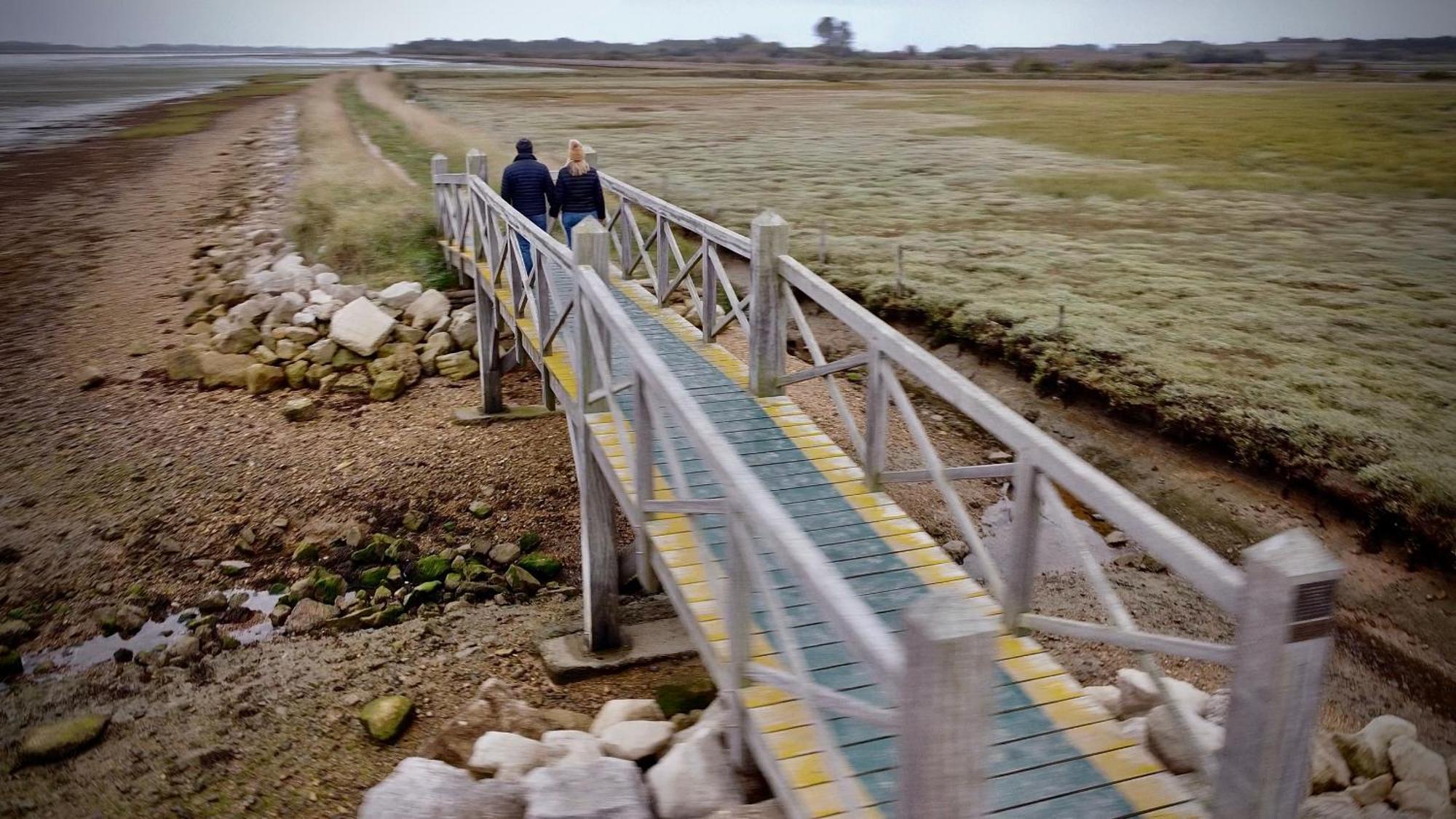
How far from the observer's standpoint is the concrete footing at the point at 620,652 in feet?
26.7

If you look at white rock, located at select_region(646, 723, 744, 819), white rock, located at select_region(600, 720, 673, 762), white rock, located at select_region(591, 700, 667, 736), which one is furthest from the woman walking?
white rock, located at select_region(646, 723, 744, 819)

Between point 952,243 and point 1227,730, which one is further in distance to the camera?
point 952,243

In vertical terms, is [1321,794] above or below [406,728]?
above

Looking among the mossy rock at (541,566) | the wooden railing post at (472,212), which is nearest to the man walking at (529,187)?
the wooden railing post at (472,212)

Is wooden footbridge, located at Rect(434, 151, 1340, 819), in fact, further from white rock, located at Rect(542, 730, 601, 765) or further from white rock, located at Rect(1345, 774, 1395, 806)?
white rock, located at Rect(1345, 774, 1395, 806)

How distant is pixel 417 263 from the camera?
17.5m

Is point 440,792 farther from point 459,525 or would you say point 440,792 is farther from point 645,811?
point 459,525

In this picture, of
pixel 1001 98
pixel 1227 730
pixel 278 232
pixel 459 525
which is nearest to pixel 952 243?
pixel 459 525

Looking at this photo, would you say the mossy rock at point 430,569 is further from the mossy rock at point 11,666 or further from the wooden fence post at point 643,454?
the wooden fence post at point 643,454

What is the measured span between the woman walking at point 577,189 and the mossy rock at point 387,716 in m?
5.49

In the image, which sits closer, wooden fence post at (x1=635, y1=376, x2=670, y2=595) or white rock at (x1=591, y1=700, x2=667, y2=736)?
wooden fence post at (x1=635, y1=376, x2=670, y2=595)

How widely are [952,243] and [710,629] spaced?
13930 millimetres

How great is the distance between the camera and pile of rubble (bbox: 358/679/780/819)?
16.0 feet

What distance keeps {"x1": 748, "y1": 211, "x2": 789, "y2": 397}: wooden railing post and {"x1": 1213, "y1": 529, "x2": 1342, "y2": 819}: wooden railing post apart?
15.9 feet
